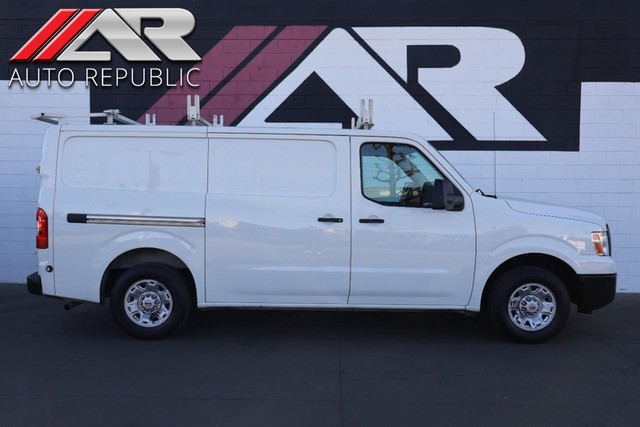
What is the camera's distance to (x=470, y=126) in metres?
10.0

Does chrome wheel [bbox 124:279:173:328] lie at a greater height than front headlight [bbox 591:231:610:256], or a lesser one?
lesser

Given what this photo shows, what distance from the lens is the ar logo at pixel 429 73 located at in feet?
32.7

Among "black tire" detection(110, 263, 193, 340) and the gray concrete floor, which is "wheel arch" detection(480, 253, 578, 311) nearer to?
the gray concrete floor

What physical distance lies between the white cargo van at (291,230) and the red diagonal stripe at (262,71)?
10.7 feet

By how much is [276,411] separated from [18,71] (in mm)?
7428

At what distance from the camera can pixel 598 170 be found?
9.98m

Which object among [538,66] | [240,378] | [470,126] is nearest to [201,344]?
[240,378]

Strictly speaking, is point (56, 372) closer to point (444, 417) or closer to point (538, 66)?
point (444, 417)

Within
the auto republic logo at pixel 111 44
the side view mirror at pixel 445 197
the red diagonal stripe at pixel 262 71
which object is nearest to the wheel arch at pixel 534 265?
the side view mirror at pixel 445 197

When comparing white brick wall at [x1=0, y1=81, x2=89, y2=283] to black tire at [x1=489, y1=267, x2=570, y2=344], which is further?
white brick wall at [x1=0, y1=81, x2=89, y2=283]

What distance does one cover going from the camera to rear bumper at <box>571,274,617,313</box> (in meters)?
6.88

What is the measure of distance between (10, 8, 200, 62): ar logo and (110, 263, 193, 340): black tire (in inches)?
170

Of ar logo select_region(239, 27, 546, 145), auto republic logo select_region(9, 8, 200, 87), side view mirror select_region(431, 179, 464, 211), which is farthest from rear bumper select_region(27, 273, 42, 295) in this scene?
ar logo select_region(239, 27, 546, 145)

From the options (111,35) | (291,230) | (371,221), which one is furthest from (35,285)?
(111,35)
